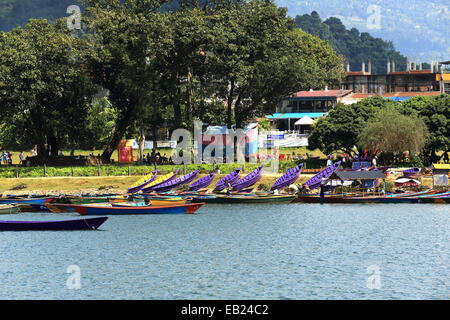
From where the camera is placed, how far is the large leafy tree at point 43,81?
87562 mm

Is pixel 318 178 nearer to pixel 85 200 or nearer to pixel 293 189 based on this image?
pixel 293 189

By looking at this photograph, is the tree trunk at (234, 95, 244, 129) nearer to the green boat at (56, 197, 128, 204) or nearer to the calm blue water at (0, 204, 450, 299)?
the calm blue water at (0, 204, 450, 299)

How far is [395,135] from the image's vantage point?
8712 centimetres

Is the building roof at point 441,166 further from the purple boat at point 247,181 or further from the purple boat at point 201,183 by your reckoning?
the purple boat at point 201,183

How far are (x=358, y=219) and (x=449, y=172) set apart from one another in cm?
1721

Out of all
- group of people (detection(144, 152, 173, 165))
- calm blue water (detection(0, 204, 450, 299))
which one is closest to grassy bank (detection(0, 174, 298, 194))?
group of people (detection(144, 152, 173, 165))

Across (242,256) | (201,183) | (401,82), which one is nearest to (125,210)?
(201,183)

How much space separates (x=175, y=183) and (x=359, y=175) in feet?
55.5

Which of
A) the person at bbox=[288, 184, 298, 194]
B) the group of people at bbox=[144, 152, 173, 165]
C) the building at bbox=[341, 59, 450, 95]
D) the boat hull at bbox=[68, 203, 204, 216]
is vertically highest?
the building at bbox=[341, 59, 450, 95]

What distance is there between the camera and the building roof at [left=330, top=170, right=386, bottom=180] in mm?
78062

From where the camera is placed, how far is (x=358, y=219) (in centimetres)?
6994

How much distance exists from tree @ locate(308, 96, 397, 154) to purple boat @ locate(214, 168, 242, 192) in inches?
506

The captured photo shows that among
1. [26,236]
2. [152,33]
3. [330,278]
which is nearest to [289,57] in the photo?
[152,33]
